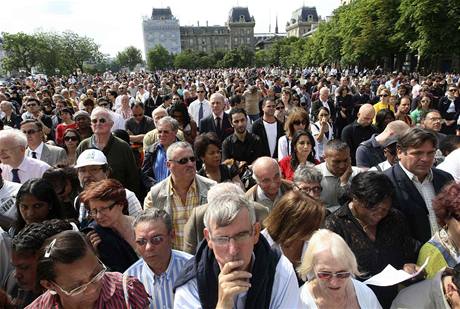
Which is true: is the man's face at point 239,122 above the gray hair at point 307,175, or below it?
above

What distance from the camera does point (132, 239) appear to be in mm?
2957

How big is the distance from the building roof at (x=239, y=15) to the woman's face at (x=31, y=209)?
15593 cm

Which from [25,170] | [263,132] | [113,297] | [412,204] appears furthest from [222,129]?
[113,297]

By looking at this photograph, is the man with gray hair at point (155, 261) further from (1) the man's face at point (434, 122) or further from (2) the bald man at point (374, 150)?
(1) the man's face at point (434, 122)

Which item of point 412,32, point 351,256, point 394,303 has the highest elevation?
point 412,32

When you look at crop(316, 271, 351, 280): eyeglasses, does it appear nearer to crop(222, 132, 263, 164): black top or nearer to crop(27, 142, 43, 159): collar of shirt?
crop(222, 132, 263, 164): black top

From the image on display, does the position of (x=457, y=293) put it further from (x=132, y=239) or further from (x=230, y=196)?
(x=132, y=239)

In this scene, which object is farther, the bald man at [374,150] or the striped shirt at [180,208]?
the bald man at [374,150]

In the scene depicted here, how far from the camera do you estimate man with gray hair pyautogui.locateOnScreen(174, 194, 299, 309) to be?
1.75m

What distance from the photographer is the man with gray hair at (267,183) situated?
11.8ft

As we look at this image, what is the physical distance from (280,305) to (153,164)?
3.50m

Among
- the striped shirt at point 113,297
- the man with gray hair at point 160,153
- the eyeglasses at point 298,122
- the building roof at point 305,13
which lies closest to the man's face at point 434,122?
the eyeglasses at point 298,122

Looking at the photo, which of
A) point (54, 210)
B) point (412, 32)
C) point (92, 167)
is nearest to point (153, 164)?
point (92, 167)

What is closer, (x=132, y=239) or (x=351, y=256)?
(x=351, y=256)
